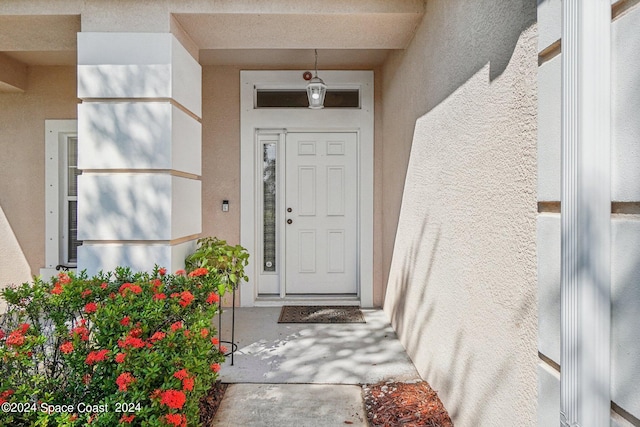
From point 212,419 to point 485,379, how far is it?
5.31 feet

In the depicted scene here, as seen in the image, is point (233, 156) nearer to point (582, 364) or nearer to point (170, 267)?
point (170, 267)

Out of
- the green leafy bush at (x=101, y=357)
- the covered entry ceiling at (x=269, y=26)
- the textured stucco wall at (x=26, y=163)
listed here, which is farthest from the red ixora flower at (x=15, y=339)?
the textured stucco wall at (x=26, y=163)

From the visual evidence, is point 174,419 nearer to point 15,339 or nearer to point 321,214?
point 15,339

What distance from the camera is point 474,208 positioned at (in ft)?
6.70

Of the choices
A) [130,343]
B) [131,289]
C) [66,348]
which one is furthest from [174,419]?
[131,289]

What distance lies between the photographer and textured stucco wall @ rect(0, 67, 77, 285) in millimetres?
4723

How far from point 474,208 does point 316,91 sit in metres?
2.88

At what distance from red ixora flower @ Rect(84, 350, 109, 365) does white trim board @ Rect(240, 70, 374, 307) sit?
328cm

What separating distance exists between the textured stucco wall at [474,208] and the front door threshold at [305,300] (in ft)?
5.26

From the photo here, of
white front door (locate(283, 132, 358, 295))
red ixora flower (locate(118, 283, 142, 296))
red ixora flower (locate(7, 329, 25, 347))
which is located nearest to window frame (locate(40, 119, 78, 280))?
white front door (locate(283, 132, 358, 295))

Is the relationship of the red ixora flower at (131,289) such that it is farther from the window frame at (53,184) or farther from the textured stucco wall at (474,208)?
the window frame at (53,184)

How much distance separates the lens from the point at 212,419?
247 centimetres

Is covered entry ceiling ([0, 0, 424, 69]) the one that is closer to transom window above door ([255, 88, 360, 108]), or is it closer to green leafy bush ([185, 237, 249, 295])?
transom window above door ([255, 88, 360, 108])

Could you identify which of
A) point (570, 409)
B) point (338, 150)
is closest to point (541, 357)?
point (570, 409)
